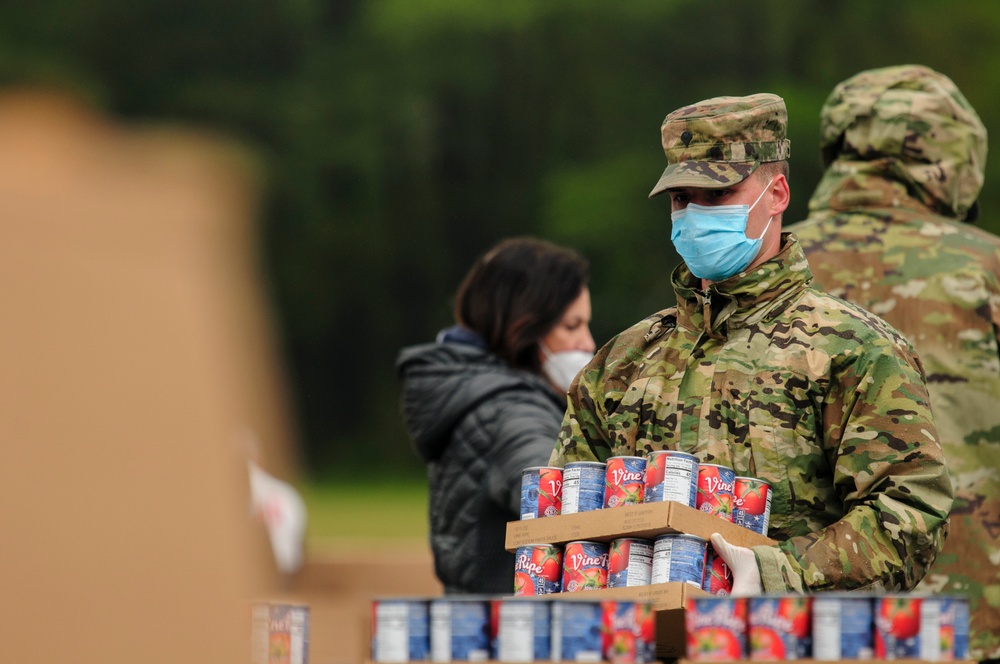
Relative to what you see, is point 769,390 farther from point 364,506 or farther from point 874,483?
point 364,506

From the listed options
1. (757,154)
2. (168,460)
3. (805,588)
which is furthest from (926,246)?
(168,460)

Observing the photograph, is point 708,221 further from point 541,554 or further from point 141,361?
point 141,361

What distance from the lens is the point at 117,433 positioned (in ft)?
4.93

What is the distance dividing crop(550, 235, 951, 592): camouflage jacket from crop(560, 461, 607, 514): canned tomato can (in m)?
0.26

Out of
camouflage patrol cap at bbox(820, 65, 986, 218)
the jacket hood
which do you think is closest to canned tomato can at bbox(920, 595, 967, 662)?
the jacket hood

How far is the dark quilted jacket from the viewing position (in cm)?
500

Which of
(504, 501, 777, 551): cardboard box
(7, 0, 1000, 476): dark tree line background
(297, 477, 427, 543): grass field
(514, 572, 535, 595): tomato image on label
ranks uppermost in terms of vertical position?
(7, 0, 1000, 476): dark tree line background

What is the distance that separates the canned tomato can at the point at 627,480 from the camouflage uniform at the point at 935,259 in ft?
5.94

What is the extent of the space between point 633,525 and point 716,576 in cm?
23

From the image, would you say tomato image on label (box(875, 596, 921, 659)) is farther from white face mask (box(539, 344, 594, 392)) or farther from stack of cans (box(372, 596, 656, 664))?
white face mask (box(539, 344, 594, 392))

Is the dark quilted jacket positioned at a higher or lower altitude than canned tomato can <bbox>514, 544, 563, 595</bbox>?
higher

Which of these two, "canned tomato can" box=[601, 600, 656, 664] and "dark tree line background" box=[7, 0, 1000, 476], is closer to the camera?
"canned tomato can" box=[601, 600, 656, 664]

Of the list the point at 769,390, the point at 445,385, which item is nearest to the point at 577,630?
the point at 769,390

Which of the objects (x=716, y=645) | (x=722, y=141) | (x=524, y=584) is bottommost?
(x=716, y=645)
